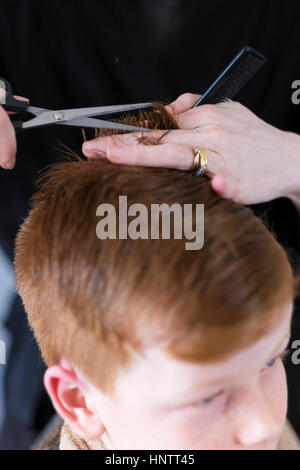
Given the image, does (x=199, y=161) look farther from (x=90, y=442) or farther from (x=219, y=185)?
(x=90, y=442)

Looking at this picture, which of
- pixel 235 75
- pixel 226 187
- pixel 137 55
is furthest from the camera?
pixel 137 55

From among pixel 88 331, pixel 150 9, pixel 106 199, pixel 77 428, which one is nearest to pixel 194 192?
pixel 106 199

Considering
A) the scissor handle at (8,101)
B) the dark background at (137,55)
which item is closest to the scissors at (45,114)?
the scissor handle at (8,101)

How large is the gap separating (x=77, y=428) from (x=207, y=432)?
215mm

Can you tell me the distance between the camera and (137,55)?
3.17 ft

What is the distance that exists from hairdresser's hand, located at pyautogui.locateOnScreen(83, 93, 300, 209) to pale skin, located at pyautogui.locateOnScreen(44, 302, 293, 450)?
0.23 m

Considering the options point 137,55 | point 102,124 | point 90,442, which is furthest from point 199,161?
point 90,442

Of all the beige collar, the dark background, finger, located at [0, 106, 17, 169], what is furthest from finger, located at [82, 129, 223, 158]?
the beige collar

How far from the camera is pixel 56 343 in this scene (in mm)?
688

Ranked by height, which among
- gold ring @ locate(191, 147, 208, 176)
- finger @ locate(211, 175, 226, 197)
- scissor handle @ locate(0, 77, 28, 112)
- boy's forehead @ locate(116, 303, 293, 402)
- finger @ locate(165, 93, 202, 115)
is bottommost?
boy's forehead @ locate(116, 303, 293, 402)

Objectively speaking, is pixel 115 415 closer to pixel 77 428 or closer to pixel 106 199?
pixel 77 428

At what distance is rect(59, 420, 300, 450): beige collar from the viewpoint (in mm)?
862

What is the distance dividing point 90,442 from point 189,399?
35 cm

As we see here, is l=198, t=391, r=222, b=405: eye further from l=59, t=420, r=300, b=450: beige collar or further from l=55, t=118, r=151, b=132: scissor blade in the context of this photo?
l=55, t=118, r=151, b=132: scissor blade
